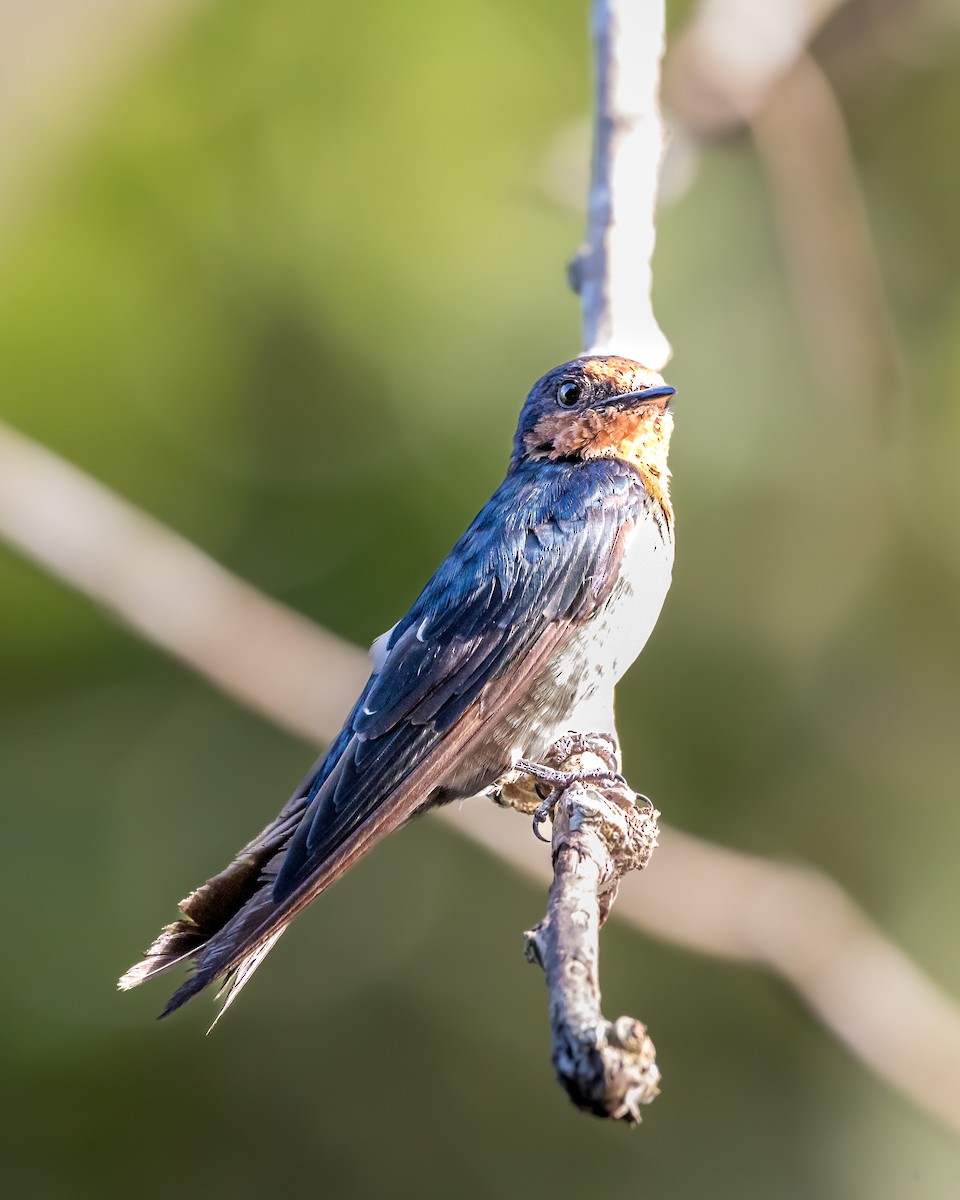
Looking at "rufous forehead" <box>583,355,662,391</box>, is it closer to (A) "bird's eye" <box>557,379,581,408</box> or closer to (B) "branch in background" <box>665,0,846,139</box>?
(A) "bird's eye" <box>557,379,581,408</box>

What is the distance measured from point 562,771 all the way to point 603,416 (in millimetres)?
983

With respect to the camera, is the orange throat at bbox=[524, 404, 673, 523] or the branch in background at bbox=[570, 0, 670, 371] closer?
the branch in background at bbox=[570, 0, 670, 371]

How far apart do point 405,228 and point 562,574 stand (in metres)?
3.02

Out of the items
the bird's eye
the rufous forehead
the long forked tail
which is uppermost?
the bird's eye

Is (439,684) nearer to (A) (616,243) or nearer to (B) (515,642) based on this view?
(B) (515,642)

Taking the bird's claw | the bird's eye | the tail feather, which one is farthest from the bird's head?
the tail feather

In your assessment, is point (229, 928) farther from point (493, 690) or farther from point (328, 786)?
point (493, 690)

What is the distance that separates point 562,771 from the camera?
3584 mm

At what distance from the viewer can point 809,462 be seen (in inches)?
256

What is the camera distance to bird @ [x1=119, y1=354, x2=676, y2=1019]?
3.33 metres

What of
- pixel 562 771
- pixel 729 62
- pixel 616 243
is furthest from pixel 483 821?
pixel 729 62

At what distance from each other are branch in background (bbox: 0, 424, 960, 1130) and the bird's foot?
1.06m

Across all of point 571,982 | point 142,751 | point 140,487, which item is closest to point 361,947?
point 142,751

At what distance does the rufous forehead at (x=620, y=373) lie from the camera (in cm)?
365
